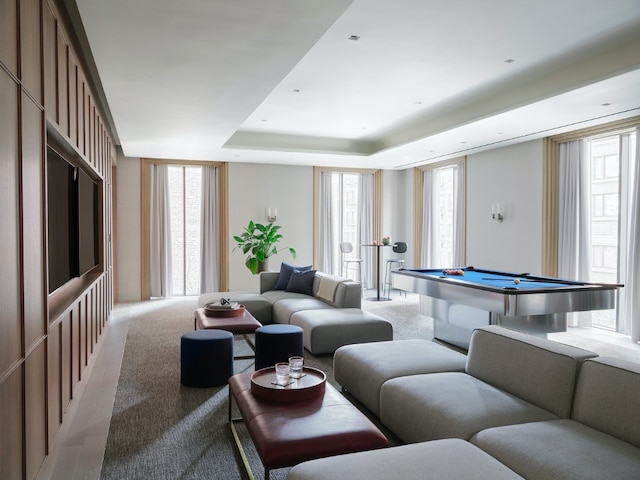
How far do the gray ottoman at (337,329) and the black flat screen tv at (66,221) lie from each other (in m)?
2.14

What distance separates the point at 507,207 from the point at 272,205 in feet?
14.3

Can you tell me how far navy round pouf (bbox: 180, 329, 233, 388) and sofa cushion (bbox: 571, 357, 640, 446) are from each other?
101 inches

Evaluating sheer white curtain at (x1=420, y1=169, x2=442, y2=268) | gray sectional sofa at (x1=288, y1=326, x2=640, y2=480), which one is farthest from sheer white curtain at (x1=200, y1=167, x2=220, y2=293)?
gray sectional sofa at (x1=288, y1=326, x2=640, y2=480)

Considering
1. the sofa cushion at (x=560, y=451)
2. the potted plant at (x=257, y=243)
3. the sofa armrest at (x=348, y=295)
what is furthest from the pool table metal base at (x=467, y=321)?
the potted plant at (x=257, y=243)

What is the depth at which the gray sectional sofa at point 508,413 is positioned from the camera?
1832 millimetres

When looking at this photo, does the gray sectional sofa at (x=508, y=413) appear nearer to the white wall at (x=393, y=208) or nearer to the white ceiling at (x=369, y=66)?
the white ceiling at (x=369, y=66)

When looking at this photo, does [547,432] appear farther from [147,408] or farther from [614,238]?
[614,238]

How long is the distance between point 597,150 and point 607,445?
17.5 ft

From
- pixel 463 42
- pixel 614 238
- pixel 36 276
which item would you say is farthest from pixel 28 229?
pixel 614 238

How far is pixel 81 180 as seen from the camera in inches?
160

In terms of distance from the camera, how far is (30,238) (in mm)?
2287

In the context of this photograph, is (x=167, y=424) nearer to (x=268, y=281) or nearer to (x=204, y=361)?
(x=204, y=361)

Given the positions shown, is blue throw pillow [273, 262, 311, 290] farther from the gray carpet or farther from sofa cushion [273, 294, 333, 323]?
the gray carpet

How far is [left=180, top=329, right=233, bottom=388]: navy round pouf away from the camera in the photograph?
3.87m
